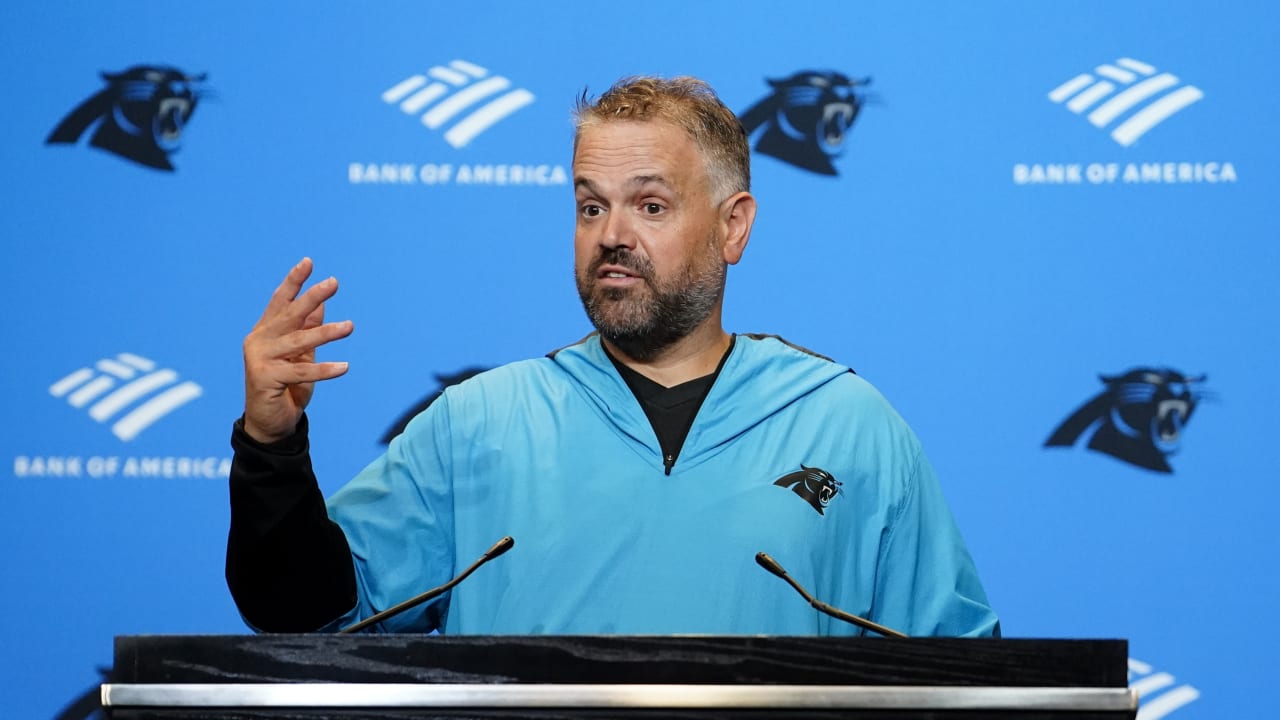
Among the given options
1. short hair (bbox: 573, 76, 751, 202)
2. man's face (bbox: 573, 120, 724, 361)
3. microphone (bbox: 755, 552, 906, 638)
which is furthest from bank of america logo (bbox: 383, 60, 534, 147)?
Answer: microphone (bbox: 755, 552, 906, 638)

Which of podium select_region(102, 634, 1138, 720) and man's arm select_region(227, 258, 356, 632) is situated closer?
podium select_region(102, 634, 1138, 720)

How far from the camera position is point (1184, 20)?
114 inches

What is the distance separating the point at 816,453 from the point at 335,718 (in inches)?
40.8

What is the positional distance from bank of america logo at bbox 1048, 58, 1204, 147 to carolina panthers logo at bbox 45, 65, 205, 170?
182 centimetres

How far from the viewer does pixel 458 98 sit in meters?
A: 2.92

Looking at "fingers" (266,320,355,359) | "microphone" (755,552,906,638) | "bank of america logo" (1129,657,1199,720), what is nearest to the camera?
"microphone" (755,552,906,638)

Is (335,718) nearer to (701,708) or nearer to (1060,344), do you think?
(701,708)

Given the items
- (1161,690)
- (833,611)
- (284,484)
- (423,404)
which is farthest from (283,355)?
(1161,690)

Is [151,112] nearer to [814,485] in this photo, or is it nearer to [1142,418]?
[814,485]

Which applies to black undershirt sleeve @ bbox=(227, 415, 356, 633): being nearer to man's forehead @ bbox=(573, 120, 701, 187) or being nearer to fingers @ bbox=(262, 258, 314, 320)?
fingers @ bbox=(262, 258, 314, 320)

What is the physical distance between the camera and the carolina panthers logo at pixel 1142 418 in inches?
112

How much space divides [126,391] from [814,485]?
1.56 meters

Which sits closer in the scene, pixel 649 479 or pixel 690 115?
pixel 649 479

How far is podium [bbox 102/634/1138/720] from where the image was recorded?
126 cm
